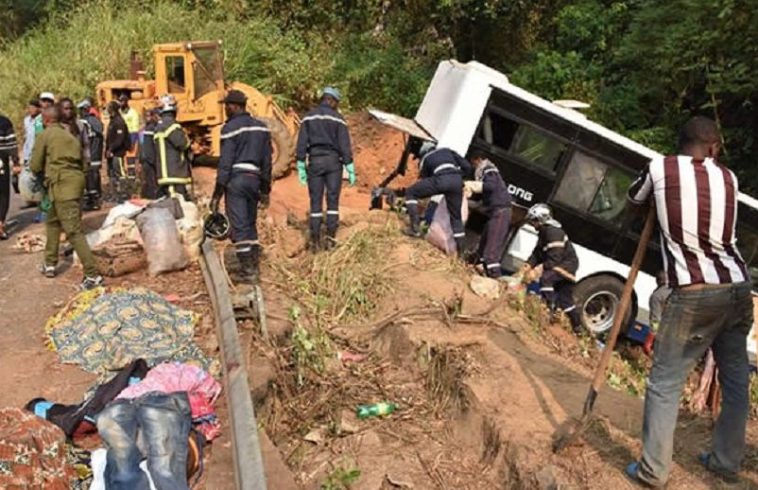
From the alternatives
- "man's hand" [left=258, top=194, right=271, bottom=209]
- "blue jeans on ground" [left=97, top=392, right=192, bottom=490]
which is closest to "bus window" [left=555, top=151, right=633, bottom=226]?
"man's hand" [left=258, top=194, right=271, bottom=209]

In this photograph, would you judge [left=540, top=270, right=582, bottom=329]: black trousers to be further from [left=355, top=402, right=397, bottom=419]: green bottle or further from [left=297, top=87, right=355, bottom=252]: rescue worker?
[left=355, top=402, right=397, bottom=419]: green bottle

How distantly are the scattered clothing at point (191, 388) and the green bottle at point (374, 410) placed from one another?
1.22 m

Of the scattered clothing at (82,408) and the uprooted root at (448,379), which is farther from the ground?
the scattered clothing at (82,408)

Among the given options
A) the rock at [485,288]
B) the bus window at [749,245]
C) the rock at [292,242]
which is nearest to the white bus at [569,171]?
the bus window at [749,245]

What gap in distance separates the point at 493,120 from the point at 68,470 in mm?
6715

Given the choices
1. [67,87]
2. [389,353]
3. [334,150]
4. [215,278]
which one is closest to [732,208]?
[389,353]

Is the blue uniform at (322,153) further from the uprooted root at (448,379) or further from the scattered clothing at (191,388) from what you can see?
the scattered clothing at (191,388)

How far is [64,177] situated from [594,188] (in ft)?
19.7

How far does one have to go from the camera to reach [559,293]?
9.08 meters

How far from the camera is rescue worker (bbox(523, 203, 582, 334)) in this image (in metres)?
8.73

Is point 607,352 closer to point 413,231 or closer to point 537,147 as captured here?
point 413,231

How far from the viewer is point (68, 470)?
4098mm

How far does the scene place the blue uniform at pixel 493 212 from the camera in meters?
8.99

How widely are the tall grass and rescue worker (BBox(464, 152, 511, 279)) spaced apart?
11.0 metres
